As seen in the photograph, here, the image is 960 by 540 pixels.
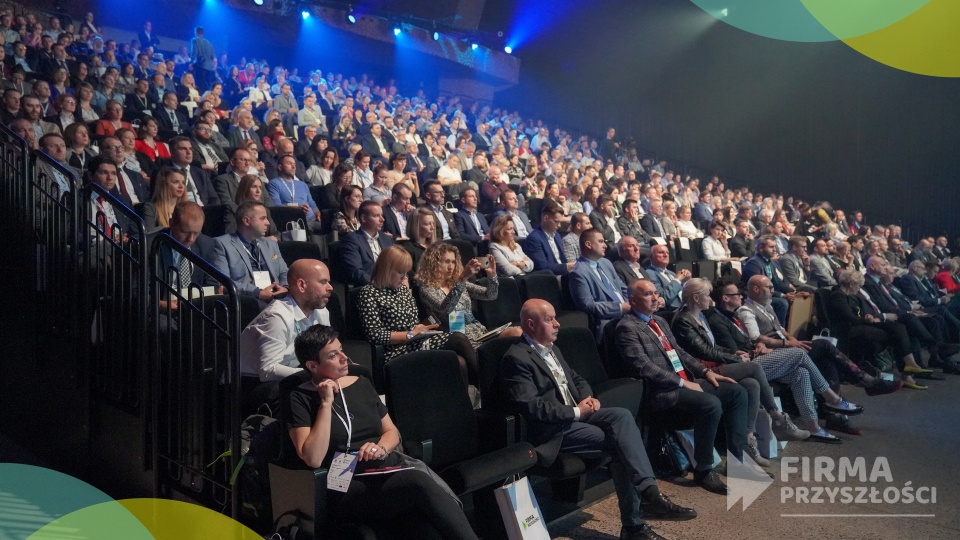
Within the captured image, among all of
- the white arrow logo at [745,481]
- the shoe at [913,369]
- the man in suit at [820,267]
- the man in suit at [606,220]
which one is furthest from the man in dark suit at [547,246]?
the man in suit at [820,267]

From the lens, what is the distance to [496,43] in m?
17.5

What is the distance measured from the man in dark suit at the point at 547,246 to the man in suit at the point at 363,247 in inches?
61.9

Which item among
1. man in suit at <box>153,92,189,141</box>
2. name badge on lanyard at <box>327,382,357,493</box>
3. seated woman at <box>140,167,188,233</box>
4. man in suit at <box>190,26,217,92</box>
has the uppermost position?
man in suit at <box>190,26,217,92</box>

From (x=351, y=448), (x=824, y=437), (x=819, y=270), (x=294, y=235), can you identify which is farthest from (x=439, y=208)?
(x=819, y=270)

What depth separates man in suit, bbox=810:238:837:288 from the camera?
7.79 meters

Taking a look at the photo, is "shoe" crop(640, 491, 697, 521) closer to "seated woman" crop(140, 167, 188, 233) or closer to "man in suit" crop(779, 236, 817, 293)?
"seated woman" crop(140, 167, 188, 233)

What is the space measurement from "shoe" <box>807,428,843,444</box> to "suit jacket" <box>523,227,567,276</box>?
7.34 feet

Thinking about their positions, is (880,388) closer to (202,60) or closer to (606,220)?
(606,220)

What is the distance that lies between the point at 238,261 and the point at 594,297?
2468 millimetres

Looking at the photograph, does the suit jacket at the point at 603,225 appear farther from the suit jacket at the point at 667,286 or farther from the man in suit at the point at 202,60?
the man in suit at the point at 202,60

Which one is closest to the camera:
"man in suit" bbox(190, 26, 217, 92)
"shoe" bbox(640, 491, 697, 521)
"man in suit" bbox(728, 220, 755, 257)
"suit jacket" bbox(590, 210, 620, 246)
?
"shoe" bbox(640, 491, 697, 521)

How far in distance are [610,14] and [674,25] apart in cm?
155

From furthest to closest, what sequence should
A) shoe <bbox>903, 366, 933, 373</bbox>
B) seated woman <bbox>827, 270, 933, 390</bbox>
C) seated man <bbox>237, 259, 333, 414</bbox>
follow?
shoe <bbox>903, 366, 933, 373</bbox> < seated woman <bbox>827, 270, 933, 390</bbox> < seated man <bbox>237, 259, 333, 414</bbox>

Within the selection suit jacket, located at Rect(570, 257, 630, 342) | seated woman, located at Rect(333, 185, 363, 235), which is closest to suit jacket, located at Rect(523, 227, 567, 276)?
suit jacket, located at Rect(570, 257, 630, 342)
